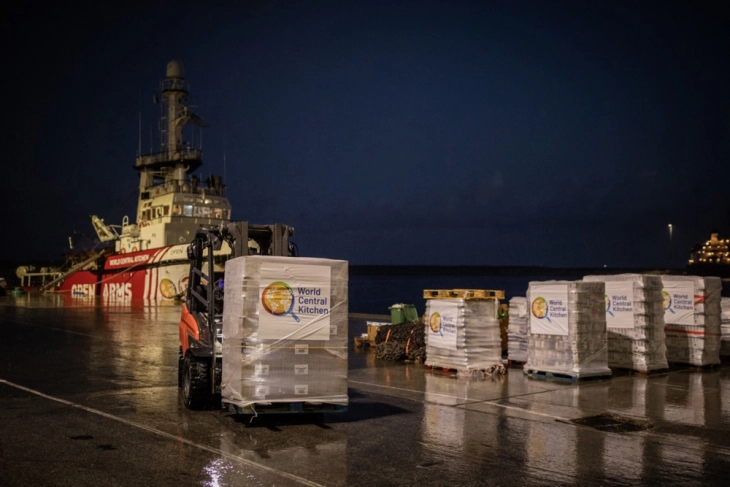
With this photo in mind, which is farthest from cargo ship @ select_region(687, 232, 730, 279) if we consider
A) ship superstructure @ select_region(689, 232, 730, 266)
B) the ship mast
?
the ship mast

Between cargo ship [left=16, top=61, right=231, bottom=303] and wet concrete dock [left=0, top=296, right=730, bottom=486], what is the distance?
2762 cm

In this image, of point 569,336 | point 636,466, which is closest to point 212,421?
point 636,466

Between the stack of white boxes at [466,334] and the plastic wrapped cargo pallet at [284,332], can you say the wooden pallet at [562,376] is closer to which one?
the stack of white boxes at [466,334]

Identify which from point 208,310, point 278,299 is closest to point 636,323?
point 278,299

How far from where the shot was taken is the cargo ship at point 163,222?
40.4m

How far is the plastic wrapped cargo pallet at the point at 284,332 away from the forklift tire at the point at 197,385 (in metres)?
0.93

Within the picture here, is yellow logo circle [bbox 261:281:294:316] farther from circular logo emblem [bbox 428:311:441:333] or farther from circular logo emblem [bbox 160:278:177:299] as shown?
circular logo emblem [bbox 160:278:177:299]

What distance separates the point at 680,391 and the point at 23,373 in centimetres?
1174

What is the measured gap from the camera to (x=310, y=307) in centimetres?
855

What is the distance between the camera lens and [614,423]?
891 centimetres

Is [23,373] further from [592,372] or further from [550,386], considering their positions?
[592,372]

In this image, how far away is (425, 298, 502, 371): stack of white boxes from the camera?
43.5ft

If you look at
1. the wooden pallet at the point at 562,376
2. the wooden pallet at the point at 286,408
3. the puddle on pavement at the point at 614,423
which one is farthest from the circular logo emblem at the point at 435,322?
the wooden pallet at the point at 286,408

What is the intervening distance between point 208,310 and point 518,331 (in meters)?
7.57
